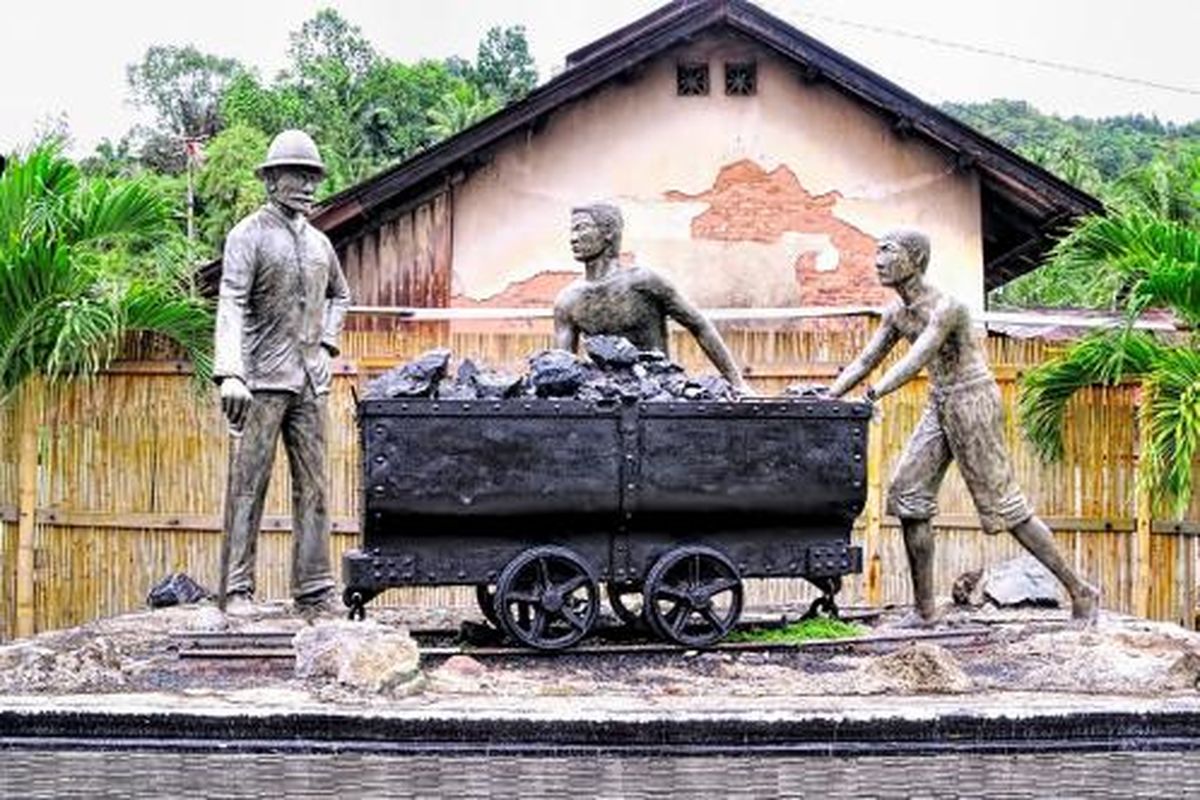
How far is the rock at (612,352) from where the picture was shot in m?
7.45

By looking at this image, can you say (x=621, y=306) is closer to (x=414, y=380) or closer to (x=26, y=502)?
(x=414, y=380)

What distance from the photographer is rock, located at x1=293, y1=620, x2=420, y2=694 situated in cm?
602

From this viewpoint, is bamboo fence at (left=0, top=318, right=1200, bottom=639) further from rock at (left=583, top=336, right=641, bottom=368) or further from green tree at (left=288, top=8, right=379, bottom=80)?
green tree at (left=288, top=8, right=379, bottom=80)

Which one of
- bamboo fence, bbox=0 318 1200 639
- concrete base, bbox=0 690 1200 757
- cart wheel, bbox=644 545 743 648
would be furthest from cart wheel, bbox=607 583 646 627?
bamboo fence, bbox=0 318 1200 639

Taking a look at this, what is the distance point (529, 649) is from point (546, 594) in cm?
23

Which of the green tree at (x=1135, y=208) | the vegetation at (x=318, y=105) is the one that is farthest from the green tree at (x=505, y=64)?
the green tree at (x=1135, y=208)

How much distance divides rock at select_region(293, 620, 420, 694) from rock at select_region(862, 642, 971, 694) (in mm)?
1729

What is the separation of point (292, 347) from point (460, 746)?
2680mm

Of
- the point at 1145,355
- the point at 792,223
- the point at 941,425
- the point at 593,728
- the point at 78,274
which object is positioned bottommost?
the point at 593,728

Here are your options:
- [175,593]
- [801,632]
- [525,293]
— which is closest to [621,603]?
[801,632]

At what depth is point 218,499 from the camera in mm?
11453

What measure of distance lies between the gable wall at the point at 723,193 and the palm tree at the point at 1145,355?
11.0ft

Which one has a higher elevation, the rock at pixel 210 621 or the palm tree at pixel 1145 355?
the palm tree at pixel 1145 355

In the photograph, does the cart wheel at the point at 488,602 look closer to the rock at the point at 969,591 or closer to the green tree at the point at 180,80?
the rock at the point at 969,591
